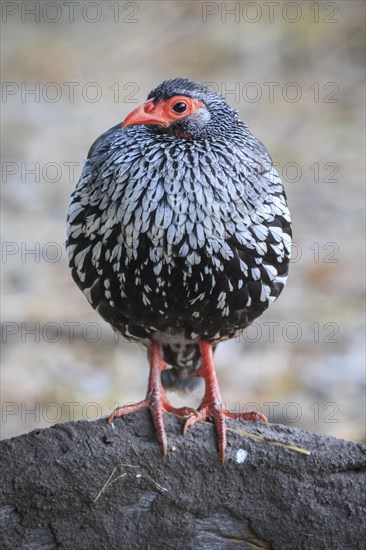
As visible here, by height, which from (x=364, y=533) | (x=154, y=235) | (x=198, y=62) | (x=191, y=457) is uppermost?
(x=198, y=62)

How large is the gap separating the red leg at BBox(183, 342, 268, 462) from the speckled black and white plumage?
0.99 feet

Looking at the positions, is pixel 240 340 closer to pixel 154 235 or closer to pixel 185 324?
pixel 185 324

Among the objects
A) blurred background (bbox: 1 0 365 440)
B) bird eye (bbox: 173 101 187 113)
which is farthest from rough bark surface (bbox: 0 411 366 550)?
blurred background (bbox: 1 0 365 440)

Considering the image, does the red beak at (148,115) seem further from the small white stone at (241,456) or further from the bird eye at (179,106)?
the small white stone at (241,456)

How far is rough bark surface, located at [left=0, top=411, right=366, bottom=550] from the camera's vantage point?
424 centimetres

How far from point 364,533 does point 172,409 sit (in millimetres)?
1079

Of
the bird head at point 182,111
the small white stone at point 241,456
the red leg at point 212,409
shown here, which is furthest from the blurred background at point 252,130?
the bird head at point 182,111

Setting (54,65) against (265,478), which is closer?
(265,478)

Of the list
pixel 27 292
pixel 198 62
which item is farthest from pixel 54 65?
pixel 27 292

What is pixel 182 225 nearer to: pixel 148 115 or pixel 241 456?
pixel 148 115

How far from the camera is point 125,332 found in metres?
5.01

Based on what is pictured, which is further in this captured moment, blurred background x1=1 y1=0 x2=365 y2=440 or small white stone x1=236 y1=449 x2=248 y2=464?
blurred background x1=1 y1=0 x2=365 y2=440

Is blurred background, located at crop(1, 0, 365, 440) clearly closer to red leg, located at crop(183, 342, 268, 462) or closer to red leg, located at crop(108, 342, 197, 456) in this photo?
red leg, located at crop(183, 342, 268, 462)

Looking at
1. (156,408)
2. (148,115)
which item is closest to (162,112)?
(148,115)
